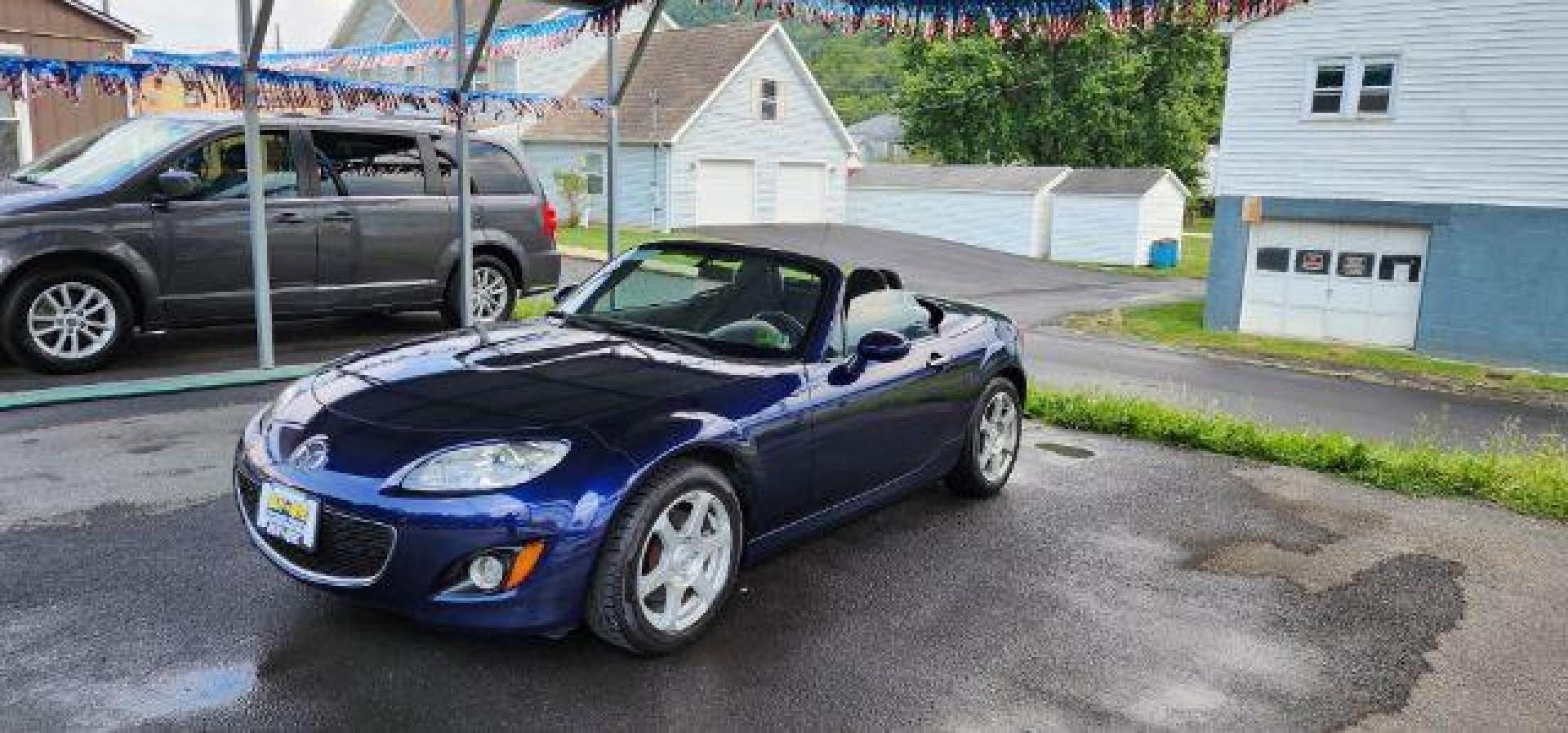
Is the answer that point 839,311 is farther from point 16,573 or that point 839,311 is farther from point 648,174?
point 648,174

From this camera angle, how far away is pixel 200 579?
4.10 m

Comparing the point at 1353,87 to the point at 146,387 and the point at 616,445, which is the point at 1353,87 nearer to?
the point at 146,387

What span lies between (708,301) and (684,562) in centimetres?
155

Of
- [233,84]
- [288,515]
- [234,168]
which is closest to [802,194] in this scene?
[233,84]

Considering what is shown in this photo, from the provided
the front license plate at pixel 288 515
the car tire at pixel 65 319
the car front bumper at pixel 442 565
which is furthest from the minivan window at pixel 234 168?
the car front bumper at pixel 442 565

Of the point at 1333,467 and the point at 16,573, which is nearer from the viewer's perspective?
the point at 16,573

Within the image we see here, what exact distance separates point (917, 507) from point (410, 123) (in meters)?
6.08

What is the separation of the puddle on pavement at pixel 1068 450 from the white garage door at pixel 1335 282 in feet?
47.5

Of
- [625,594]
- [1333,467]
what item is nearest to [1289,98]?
[1333,467]

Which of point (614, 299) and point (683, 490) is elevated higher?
point (614, 299)

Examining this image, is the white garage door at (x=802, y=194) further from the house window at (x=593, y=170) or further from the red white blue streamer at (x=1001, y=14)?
the red white blue streamer at (x=1001, y=14)

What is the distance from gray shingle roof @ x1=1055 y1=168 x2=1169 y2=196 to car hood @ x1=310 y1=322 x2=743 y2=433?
102 feet

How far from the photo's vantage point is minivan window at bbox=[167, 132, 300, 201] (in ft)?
26.2

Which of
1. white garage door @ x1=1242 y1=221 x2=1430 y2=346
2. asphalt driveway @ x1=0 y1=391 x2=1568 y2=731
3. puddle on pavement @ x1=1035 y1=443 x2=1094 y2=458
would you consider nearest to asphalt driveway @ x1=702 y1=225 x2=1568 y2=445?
white garage door @ x1=1242 y1=221 x2=1430 y2=346
